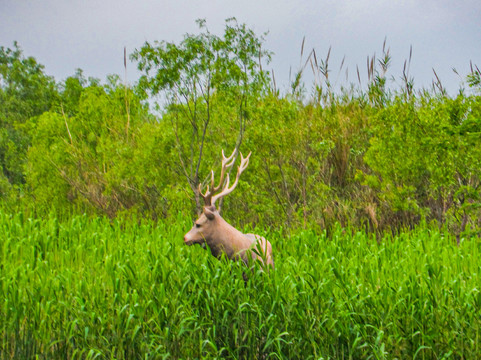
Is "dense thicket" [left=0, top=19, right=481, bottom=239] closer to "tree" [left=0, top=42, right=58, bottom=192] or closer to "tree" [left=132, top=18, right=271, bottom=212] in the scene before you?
"tree" [left=132, top=18, right=271, bottom=212]

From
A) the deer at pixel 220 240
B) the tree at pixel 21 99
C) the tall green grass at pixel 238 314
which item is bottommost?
the tall green grass at pixel 238 314

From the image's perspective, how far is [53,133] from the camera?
1443 cm

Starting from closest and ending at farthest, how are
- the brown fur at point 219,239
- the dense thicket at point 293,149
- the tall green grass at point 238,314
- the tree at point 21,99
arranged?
the tall green grass at point 238,314 < the brown fur at point 219,239 < the dense thicket at point 293,149 < the tree at point 21,99

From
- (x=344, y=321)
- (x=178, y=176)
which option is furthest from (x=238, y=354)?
(x=178, y=176)

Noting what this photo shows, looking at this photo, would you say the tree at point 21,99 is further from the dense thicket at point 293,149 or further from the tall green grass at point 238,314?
the tall green grass at point 238,314

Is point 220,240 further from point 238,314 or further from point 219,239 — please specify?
point 238,314

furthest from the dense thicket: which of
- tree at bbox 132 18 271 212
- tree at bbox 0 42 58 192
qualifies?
tree at bbox 0 42 58 192

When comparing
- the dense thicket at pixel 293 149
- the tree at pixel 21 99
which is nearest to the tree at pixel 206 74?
the dense thicket at pixel 293 149

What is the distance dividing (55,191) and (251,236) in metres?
9.06

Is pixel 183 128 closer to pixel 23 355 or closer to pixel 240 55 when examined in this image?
pixel 240 55

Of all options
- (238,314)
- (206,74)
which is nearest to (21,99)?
(206,74)

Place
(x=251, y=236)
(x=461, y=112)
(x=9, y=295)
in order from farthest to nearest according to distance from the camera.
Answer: (x=461, y=112) < (x=251, y=236) < (x=9, y=295)

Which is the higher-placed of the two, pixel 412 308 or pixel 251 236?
pixel 251 236

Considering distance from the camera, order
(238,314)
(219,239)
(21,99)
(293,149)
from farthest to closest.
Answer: (21,99), (293,149), (219,239), (238,314)
